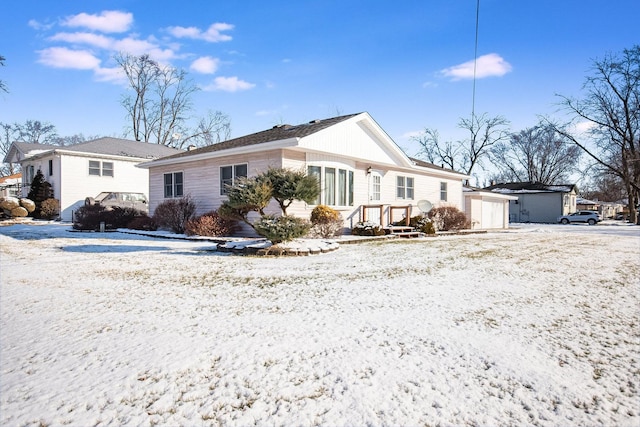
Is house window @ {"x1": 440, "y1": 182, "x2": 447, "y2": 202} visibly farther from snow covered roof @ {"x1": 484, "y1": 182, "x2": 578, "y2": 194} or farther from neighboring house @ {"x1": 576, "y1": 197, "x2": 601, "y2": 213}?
neighboring house @ {"x1": 576, "y1": 197, "x2": 601, "y2": 213}

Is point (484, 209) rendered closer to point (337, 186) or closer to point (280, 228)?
point (337, 186)

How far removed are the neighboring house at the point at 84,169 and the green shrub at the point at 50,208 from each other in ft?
0.82

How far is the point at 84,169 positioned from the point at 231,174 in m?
13.4

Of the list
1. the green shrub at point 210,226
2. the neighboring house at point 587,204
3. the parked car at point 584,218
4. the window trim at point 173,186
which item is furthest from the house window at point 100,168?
the neighboring house at point 587,204

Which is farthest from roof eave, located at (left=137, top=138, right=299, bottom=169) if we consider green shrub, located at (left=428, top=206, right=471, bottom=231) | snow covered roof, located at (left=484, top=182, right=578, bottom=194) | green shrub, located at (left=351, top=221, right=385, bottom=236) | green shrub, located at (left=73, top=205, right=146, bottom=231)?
snow covered roof, located at (left=484, top=182, right=578, bottom=194)

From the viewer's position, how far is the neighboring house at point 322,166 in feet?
41.7

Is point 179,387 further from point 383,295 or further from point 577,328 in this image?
point 577,328

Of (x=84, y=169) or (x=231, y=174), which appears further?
(x=84, y=169)

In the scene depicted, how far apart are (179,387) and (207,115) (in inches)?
1715

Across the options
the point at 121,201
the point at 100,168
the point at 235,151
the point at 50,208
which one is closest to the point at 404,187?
the point at 235,151

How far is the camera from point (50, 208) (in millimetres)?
20688

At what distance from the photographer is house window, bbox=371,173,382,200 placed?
16031mm

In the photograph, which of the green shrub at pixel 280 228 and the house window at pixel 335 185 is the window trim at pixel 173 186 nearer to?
the house window at pixel 335 185

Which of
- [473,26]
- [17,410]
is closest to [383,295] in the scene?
[17,410]
